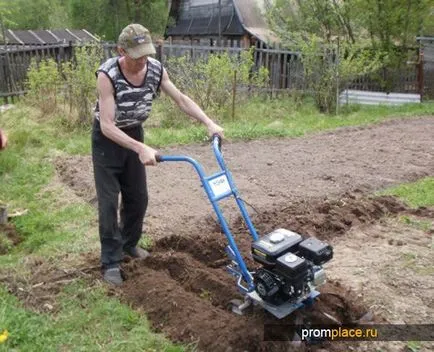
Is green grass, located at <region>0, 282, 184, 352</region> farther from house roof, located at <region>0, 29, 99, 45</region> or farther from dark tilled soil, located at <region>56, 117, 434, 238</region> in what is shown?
house roof, located at <region>0, 29, 99, 45</region>

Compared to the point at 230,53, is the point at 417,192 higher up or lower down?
lower down

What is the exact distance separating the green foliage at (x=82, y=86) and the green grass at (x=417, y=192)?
20.6 ft

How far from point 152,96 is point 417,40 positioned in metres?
13.5

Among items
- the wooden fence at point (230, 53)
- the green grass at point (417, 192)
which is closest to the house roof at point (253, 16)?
the wooden fence at point (230, 53)

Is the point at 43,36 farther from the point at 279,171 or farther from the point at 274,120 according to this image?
the point at 279,171

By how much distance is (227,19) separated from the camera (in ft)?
69.5

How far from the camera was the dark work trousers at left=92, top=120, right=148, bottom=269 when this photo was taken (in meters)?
4.32

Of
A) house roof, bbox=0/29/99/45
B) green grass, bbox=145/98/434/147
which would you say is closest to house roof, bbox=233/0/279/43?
green grass, bbox=145/98/434/147

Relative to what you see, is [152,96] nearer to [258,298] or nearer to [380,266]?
[258,298]

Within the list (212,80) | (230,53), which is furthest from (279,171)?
(230,53)

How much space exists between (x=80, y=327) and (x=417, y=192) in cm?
470

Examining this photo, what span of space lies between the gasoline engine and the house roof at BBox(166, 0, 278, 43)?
627 inches

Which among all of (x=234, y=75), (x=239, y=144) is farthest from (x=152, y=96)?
(x=234, y=75)

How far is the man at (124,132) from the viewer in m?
3.90
